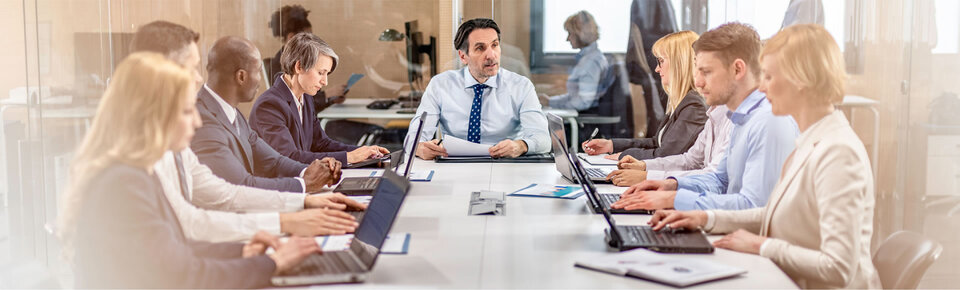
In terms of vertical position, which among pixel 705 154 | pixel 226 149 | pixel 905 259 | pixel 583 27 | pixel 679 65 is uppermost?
pixel 583 27

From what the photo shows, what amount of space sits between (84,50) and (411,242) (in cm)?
192

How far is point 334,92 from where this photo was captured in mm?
6176

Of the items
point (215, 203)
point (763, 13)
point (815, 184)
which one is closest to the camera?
point (815, 184)

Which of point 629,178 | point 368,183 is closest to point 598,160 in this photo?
point 629,178

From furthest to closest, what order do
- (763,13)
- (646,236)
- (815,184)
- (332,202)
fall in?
(763,13), (332,202), (646,236), (815,184)

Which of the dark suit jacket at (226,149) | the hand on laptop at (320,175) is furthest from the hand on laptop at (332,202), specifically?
the hand on laptop at (320,175)

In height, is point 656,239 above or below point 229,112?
below

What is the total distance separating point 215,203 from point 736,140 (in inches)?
61.9

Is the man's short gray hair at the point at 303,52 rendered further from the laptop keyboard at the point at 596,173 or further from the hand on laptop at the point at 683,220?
the hand on laptop at the point at 683,220

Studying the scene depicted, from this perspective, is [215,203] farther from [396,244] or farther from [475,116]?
[475,116]

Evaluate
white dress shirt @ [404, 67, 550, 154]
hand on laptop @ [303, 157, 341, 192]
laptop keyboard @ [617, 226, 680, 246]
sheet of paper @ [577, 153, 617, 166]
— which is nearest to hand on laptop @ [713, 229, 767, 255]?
laptop keyboard @ [617, 226, 680, 246]

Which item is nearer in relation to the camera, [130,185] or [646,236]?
[130,185]

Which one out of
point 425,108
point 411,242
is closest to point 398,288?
point 411,242

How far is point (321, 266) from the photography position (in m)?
1.67
